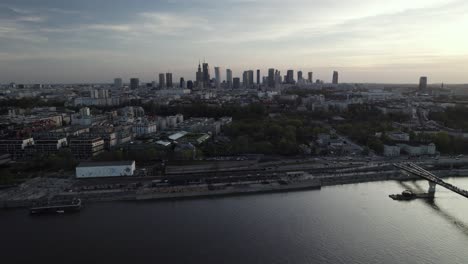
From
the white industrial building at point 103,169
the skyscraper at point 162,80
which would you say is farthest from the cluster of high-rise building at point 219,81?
the white industrial building at point 103,169

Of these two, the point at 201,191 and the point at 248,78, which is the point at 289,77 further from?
the point at 201,191

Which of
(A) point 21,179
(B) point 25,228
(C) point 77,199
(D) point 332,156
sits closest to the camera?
(B) point 25,228

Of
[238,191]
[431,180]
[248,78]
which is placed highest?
[248,78]

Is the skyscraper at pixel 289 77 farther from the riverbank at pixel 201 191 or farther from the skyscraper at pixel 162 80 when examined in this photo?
the riverbank at pixel 201 191

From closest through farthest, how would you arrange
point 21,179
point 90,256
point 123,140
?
1. point 90,256
2. point 21,179
3. point 123,140

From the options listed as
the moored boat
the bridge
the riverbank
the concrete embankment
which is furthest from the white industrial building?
the bridge

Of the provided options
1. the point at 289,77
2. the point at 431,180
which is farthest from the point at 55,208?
the point at 289,77

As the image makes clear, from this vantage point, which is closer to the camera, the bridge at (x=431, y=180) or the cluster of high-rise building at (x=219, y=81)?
the bridge at (x=431, y=180)

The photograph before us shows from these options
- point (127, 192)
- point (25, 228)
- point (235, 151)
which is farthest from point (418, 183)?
point (25, 228)

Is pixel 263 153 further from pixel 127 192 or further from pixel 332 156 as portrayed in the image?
pixel 127 192
